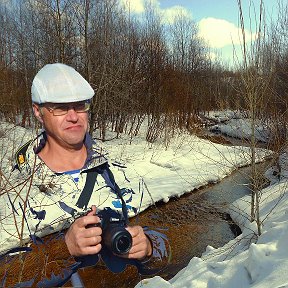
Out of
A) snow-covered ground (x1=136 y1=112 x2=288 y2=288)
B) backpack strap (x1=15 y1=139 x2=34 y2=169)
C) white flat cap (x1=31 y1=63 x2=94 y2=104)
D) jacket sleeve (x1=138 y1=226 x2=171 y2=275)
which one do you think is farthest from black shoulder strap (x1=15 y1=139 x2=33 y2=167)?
snow-covered ground (x1=136 y1=112 x2=288 y2=288)

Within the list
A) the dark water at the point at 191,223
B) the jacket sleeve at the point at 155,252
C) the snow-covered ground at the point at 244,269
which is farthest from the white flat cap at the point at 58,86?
the dark water at the point at 191,223

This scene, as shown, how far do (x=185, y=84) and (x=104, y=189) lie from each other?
45.5 ft

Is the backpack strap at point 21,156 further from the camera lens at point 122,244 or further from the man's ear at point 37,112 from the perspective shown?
the camera lens at point 122,244

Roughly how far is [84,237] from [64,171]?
0.16 metres

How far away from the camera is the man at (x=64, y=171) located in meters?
0.67

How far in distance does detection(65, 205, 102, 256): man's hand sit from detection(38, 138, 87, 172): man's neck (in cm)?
14

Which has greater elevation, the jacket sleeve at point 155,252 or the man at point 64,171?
the man at point 64,171

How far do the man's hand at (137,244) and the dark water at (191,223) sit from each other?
3741 millimetres

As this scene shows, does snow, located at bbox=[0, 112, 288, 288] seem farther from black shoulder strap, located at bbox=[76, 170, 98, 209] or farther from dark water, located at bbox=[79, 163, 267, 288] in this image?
dark water, located at bbox=[79, 163, 267, 288]

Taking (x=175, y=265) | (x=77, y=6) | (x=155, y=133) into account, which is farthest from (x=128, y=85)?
(x=175, y=265)

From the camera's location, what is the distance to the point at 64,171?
2.28ft

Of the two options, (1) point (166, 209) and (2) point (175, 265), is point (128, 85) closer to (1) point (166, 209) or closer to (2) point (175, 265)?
(1) point (166, 209)

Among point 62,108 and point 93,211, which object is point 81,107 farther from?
point 93,211

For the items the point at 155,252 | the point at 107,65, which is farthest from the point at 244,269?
the point at 107,65
